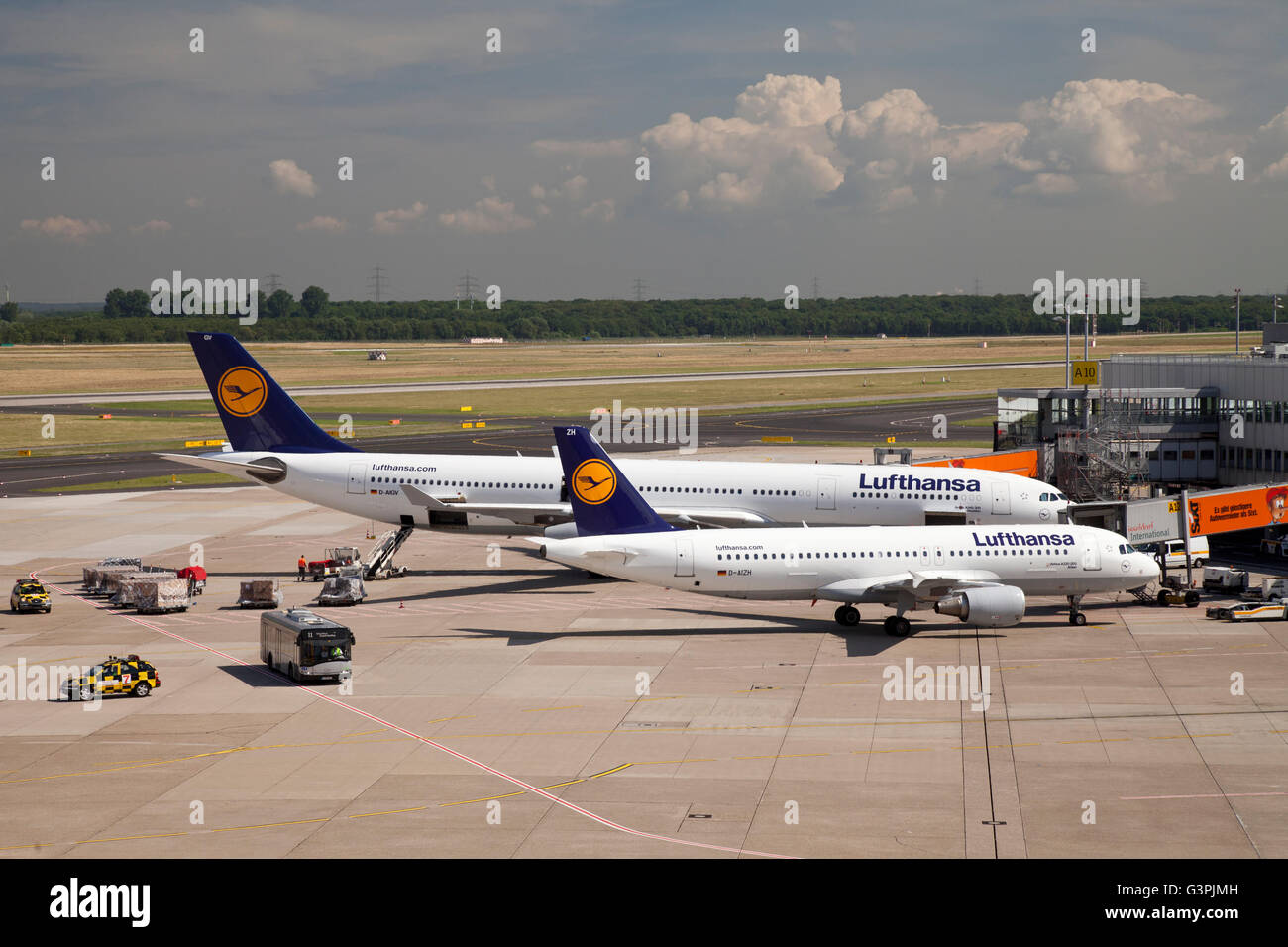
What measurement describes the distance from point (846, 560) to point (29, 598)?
3657cm

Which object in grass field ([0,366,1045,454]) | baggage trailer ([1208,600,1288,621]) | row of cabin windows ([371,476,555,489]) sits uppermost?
grass field ([0,366,1045,454])

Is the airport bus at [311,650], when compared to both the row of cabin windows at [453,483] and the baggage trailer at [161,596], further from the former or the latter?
the row of cabin windows at [453,483]

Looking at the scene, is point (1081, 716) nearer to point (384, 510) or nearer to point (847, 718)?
point (847, 718)

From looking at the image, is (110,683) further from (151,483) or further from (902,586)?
(151,483)

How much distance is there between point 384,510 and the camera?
222ft

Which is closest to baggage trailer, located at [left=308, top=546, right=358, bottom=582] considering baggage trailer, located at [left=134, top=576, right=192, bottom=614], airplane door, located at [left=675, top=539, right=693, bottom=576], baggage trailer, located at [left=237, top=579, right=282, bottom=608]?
baggage trailer, located at [left=237, top=579, right=282, bottom=608]

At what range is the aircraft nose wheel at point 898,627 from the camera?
173 ft

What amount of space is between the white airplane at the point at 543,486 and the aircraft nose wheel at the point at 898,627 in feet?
43.2

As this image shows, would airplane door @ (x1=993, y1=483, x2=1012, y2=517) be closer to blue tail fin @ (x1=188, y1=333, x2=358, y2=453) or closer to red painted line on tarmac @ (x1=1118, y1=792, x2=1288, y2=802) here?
red painted line on tarmac @ (x1=1118, y1=792, x2=1288, y2=802)

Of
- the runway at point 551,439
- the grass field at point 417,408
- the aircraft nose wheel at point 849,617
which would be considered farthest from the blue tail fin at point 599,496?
the grass field at point 417,408

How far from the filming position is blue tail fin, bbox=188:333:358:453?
6894 centimetres

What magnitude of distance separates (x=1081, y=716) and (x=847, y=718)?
7367mm

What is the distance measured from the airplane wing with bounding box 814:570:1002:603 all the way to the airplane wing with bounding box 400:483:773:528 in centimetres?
1243
